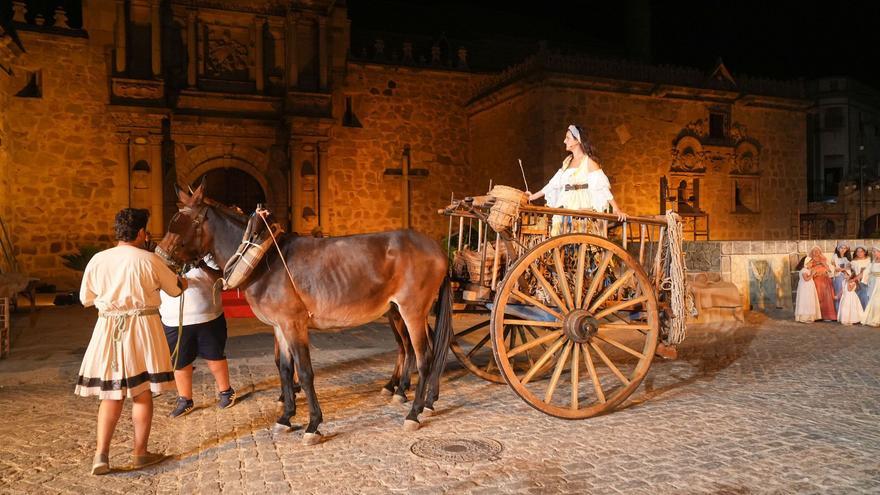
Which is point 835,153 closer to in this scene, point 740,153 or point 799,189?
point 799,189

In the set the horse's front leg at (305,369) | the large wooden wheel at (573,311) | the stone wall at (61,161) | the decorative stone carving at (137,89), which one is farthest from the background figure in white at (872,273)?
the stone wall at (61,161)

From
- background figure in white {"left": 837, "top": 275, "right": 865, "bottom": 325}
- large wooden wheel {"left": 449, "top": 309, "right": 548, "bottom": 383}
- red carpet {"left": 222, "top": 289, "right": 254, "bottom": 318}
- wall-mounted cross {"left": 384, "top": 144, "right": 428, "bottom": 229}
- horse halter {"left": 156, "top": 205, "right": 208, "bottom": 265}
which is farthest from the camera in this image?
wall-mounted cross {"left": 384, "top": 144, "right": 428, "bottom": 229}

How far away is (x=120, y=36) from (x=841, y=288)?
18071 millimetres

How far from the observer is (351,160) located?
19125 mm

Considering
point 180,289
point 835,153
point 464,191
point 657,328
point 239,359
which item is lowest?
point 239,359

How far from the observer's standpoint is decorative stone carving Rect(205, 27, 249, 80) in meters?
17.4

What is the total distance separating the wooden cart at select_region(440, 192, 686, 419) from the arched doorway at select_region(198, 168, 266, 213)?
13.6 metres

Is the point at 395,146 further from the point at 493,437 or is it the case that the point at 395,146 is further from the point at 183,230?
the point at 493,437

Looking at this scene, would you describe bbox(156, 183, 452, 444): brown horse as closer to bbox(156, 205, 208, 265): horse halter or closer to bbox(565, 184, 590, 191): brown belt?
bbox(156, 205, 208, 265): horse halter

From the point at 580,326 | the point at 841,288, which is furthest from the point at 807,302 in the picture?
the point at 580,326

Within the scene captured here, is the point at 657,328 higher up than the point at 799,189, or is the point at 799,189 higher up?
the point at 799,189

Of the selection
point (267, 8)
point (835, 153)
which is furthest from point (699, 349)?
point (835, 153)

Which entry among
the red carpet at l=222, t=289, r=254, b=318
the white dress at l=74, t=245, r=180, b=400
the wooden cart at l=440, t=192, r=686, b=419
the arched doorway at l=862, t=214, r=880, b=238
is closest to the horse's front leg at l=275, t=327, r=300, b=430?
the white dress at l=74, t=245, r=180, b=400

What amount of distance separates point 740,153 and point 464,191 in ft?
30.7
